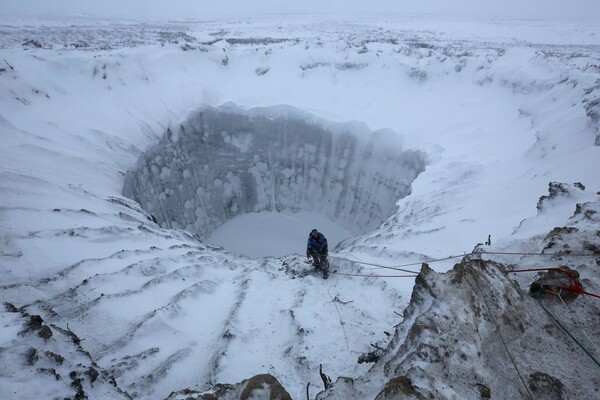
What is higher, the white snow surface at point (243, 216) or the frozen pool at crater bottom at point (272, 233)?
the white snow surface at point (243, 216)

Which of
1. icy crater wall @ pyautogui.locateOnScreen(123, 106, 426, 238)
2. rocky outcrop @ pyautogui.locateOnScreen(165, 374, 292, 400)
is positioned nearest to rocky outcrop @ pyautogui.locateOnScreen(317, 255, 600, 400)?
rocky outcrop @ pyautogui.locateOnScreen(165, 374, 292, 400)

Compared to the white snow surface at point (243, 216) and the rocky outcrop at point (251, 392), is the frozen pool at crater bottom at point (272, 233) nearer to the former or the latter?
the white snow surface at point (243, 216)

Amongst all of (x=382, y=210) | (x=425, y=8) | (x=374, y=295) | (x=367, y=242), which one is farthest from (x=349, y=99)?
(x=425, y=8)

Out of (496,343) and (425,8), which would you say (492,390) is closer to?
(496,343)

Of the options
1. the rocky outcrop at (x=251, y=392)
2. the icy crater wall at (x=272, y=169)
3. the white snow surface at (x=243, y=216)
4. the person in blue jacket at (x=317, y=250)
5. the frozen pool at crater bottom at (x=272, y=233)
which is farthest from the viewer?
the frozen pool at crater bottom at (x=272, y=233)

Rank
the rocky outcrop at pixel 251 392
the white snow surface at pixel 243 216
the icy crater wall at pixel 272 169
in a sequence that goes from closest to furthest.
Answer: the rocky outcrop at pixel 251 392, the white snow surface at pixel 243 216, the icy crater wall at pixel 272 169

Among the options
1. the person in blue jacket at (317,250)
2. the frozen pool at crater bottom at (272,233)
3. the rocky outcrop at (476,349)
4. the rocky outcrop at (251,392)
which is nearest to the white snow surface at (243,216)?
the frozen pool at crater bottom at (272,233)
